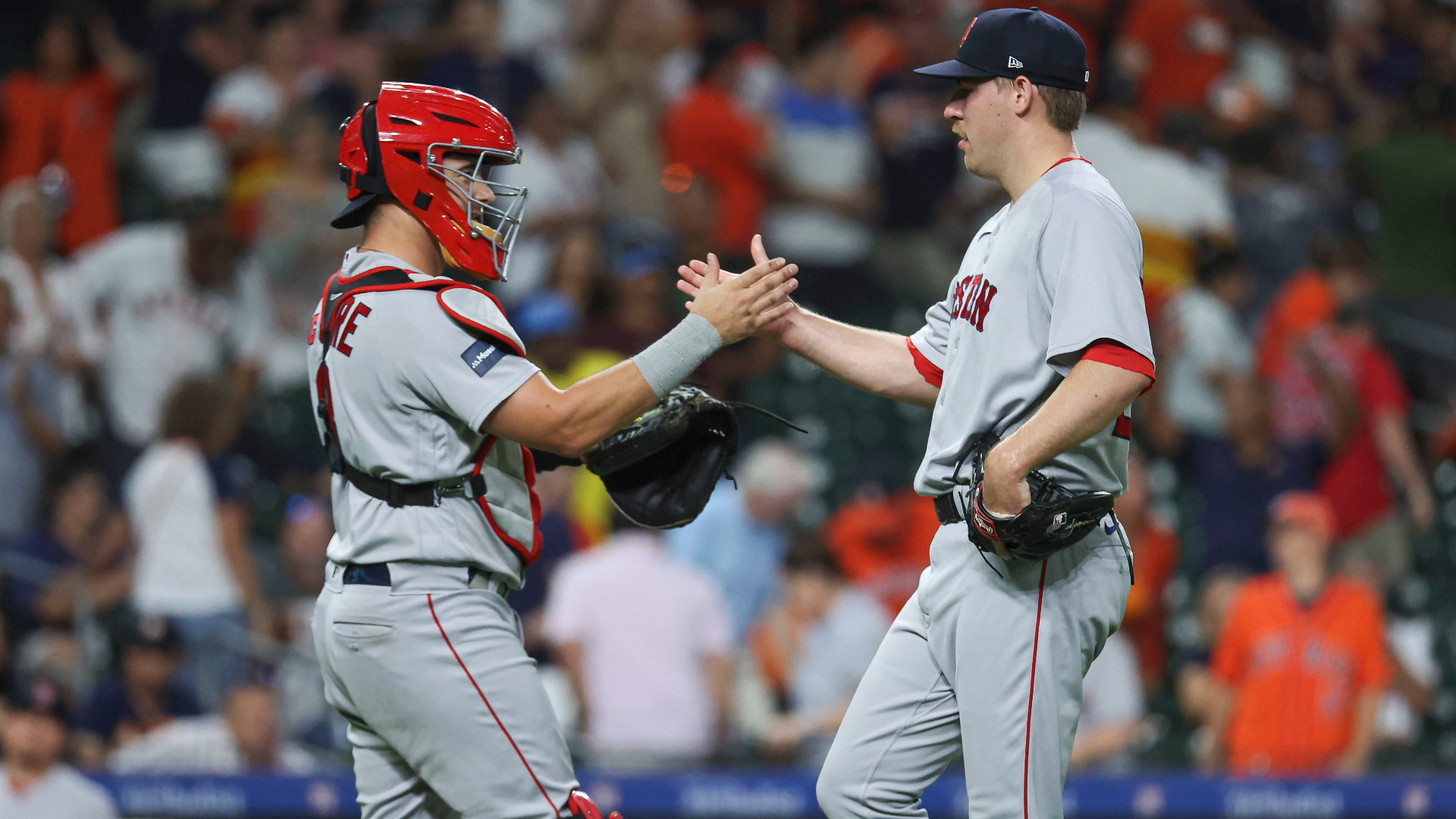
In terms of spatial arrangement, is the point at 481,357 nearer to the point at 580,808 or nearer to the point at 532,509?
the point at 532,509

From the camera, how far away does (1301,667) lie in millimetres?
6715

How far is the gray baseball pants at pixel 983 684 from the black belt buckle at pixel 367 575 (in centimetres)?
106

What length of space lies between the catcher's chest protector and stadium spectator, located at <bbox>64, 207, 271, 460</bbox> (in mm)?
4600

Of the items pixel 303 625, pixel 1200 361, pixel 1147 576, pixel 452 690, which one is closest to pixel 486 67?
pixel 303 625

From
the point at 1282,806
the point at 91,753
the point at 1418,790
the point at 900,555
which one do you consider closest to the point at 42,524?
the point at 91,753

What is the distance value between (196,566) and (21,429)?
4.31 ft

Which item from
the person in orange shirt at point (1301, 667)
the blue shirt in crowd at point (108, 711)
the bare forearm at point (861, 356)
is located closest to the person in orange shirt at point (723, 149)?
the person in orange shirt at point (1301, 667)

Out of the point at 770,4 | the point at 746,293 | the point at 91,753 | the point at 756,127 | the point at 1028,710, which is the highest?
the point at 770,4

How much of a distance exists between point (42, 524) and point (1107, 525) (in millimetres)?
5854

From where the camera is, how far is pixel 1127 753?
21.8 ft

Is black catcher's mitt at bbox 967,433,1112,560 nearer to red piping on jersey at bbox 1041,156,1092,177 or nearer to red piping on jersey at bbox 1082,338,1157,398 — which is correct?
red piping on jersey at bbox 1082,338,1157,398

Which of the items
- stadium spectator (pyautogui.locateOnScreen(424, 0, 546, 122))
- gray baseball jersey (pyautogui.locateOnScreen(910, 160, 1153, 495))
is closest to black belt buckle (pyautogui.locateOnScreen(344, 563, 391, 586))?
gray baseball jersey (pyautogui.locateOnScreen(910, 160, 1153, 495))

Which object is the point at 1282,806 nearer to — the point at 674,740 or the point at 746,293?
the point at 674,740

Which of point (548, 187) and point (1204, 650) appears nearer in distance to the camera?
point (1204, 650)
